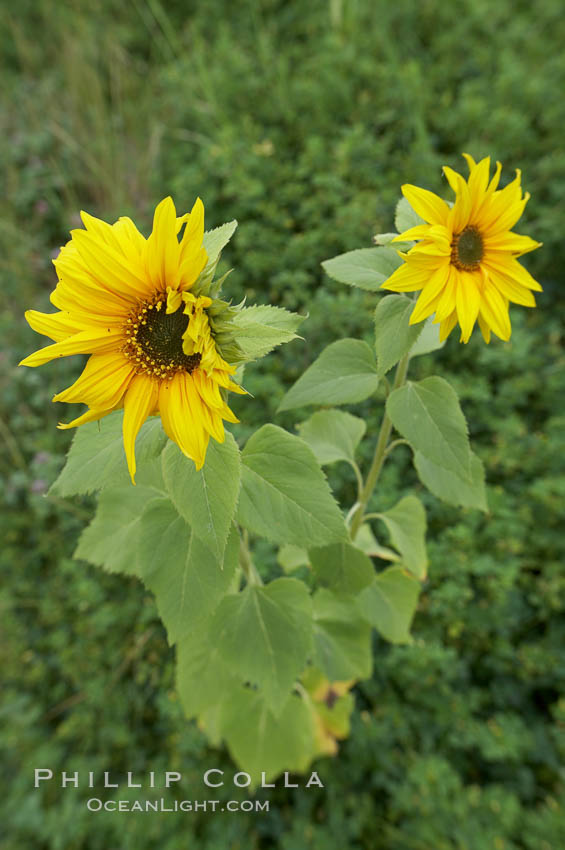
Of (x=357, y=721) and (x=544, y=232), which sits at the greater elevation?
(x=544, y=232)

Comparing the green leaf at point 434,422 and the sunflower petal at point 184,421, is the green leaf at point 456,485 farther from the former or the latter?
the sunflower petal at point 184,421

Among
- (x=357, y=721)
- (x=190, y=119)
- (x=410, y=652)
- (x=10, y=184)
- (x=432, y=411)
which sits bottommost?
(x=357, y=721)

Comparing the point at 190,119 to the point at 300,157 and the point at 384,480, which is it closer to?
the point at 300,157

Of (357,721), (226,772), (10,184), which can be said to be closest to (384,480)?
(357,721)

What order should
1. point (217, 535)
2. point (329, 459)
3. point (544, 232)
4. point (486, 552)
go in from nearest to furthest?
point (217, 535) < point (329, 459) < point (486, 552) < point (544, 232)

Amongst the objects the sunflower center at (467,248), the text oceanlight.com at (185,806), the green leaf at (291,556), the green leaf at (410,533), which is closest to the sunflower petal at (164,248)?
the sunflower center at (467,248)

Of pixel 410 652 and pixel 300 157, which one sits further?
pixel 300 157
